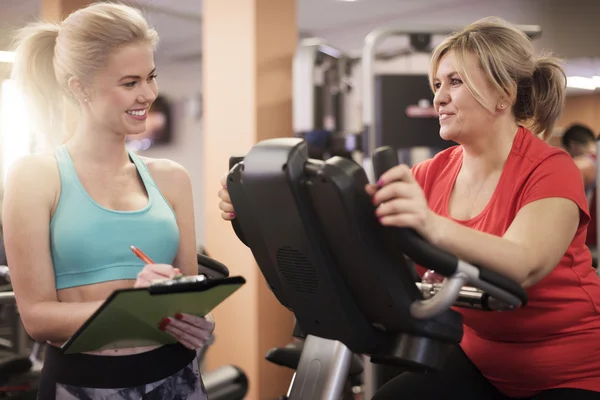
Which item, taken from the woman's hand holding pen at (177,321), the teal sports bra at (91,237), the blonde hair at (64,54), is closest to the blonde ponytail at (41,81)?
the blonde hair at (64,54)

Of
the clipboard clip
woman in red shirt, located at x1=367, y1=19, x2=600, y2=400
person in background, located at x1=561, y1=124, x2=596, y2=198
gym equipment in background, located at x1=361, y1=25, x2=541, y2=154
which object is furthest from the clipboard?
person in background, located at x1=561, y1=124, x2=596, y2=198

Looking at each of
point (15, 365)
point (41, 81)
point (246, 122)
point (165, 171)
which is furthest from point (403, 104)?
point (41, 81)

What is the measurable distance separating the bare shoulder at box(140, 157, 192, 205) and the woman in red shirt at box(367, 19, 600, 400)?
523mm

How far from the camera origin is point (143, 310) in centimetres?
108

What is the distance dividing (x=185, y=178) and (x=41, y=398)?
1.70 ft

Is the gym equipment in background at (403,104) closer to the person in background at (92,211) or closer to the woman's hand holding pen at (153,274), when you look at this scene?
the person in background at (92,211)

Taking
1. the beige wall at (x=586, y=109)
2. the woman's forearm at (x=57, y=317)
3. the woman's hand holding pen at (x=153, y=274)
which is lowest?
the woman's forearm at (x=57, y=317)

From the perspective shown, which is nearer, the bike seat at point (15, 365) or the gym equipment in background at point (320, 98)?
the bike seat at point (15, 365)

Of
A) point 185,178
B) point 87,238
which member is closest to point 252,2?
point 185,178

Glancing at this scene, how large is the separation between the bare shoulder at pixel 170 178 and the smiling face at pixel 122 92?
14 cm

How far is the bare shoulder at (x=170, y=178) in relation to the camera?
1.43 metres

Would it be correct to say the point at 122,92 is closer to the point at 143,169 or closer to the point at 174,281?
the point at 143,169

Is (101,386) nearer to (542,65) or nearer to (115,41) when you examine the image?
(115,41)

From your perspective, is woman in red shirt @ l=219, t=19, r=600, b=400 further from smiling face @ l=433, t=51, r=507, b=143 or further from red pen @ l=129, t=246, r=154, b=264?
red pen @ l=129, t=246, r=154, b=264
